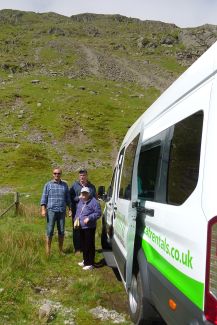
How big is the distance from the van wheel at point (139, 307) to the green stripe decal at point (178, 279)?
0.59 meters

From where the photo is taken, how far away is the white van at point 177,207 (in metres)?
3.61

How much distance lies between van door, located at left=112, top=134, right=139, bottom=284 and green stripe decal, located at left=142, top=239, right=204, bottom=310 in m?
0.68

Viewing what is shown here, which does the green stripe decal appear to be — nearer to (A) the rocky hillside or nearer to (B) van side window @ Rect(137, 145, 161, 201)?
(B) van side window @ Rect(137, 145, 161, 201)

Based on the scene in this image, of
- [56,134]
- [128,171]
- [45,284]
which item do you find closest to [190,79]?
[128,171]

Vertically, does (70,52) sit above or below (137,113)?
above

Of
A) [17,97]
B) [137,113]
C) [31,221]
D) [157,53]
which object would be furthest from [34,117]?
[157,53]

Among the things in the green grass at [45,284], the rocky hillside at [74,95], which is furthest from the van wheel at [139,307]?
the rocky hillside at [74,95]

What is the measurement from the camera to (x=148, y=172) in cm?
597

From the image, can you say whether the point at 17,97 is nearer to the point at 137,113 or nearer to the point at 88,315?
the point at 137,113

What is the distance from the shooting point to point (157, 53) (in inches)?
4793

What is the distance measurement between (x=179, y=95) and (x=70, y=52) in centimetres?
10503

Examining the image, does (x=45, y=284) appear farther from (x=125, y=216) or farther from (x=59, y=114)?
(x=59, y=114)

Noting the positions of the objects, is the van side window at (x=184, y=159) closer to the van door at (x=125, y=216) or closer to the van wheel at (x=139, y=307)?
the van door at (x=125, y=216)

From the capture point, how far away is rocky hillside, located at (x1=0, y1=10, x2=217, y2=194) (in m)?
41.8
